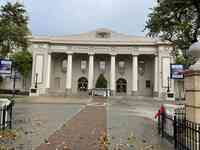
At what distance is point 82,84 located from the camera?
61.3 metres

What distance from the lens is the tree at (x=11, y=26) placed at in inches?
908

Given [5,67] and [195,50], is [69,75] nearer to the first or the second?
[5,67]

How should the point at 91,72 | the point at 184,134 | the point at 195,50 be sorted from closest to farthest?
the point at 195,50 < the point at 184,134 < the point at 91,72

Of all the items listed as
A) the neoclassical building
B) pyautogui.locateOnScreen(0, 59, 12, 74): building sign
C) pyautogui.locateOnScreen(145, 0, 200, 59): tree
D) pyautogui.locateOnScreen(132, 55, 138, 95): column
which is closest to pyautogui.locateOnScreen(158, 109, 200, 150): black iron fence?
pyautogui.locateOnScreen(145, 0, 200, 59): tree

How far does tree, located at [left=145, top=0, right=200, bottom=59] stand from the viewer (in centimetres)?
1093

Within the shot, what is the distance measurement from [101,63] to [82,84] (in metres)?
7.02

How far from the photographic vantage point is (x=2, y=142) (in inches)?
280

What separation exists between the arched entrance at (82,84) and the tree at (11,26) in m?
36.1

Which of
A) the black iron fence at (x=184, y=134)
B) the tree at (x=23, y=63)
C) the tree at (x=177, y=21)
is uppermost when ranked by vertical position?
the tree at (x=23, y=63)

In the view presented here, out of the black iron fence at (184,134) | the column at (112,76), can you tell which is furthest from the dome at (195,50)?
the column at (112,76)

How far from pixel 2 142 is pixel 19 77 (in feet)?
180

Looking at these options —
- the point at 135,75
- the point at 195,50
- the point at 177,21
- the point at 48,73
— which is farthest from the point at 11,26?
the point at 135,75

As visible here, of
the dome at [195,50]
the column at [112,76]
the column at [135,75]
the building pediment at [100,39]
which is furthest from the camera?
the building pediment at [100,39]

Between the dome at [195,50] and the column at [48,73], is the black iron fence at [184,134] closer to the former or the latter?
the dome at [195,50]
